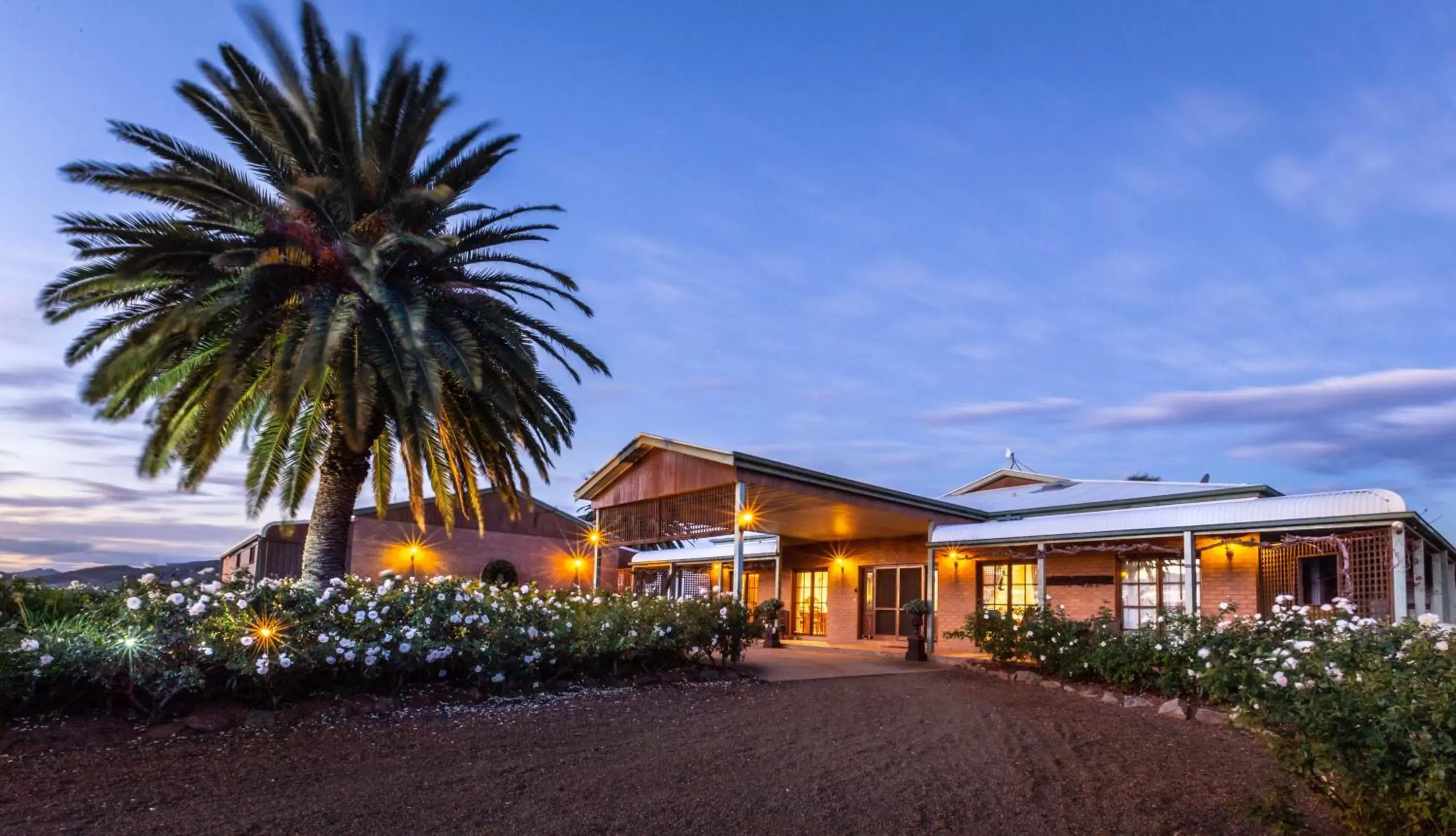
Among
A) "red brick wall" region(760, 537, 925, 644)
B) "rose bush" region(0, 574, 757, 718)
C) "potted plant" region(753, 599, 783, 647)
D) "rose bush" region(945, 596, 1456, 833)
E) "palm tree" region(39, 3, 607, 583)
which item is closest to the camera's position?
"rose bush" region(945, 596, 1456, 833)

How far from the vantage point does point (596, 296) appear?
13.2 metres

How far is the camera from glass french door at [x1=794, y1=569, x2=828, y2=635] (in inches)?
893

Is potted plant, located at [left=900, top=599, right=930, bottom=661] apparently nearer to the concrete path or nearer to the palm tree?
the concrete path

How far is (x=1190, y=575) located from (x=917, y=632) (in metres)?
4.97

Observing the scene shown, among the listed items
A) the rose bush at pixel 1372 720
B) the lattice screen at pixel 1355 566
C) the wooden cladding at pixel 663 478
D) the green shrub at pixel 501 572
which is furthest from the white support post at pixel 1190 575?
the green shrub at pixel 501 572

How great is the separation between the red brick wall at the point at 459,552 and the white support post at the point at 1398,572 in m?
18.6

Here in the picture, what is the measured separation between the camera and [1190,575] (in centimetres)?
1307

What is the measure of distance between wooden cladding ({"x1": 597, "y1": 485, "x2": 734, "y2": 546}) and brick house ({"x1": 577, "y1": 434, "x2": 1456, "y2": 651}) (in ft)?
0.14

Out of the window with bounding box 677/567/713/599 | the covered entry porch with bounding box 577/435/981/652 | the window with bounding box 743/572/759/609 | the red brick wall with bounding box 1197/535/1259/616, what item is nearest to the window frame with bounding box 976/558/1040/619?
the covered entry porch with bounding box 577/435/981/652

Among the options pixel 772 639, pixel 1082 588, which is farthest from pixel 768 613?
pixel 1082 588

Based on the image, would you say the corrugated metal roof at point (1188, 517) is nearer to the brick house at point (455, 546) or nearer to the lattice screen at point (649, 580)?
the brick house at point (455, 546)

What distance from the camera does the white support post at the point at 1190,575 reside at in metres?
12.8

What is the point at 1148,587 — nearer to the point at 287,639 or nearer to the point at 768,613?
the point at 768,613

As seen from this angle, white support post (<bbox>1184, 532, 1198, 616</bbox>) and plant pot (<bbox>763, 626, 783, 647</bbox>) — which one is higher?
white support post (<bbox>1184, 532, 1198, 616</bbox>)
